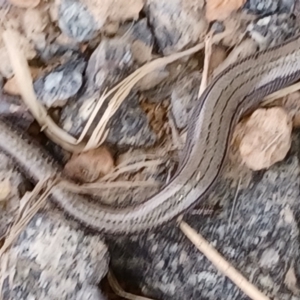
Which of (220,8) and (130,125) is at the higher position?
(220,8)

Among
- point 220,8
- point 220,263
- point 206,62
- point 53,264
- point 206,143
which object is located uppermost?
point 220,8

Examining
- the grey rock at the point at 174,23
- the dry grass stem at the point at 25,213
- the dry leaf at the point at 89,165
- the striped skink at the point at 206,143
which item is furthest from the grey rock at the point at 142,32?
the dry grass stem at the point at 25,213

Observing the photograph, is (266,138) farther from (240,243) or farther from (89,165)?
(89,165)

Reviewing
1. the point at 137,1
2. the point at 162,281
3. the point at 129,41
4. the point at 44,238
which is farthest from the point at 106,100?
the point at 162,281

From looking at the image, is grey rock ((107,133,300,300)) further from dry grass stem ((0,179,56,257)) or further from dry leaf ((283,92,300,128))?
dry grass stem ((0,179,56,257))

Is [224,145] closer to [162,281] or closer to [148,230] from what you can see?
[148,230]

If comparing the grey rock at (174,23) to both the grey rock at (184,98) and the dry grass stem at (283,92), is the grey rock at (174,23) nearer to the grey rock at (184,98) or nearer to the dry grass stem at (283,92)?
the grey rock at (184,98)

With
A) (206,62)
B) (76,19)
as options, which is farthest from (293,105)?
(76,19)
